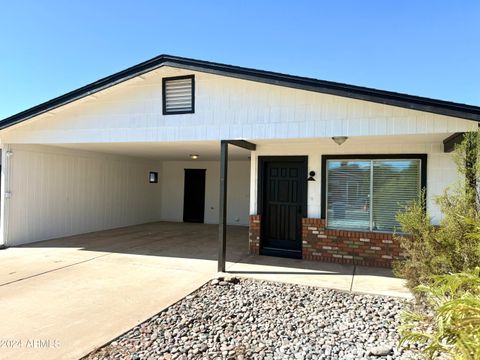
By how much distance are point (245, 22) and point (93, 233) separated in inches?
327

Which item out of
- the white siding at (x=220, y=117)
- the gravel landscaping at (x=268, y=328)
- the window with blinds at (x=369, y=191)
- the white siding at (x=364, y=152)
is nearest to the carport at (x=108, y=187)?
the white siding at (x=220, y=117)

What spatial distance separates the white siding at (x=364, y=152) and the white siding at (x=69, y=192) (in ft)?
19.4

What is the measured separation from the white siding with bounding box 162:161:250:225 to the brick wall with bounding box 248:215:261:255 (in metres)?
5.10

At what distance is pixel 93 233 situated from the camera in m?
10.1

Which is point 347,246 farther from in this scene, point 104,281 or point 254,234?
point 104,281

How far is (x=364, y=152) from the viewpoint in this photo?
21.4 ft

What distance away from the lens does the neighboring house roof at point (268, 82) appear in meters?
4.53

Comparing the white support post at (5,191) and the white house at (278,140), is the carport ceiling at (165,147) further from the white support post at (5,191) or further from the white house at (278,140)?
the white support post at (5,191)

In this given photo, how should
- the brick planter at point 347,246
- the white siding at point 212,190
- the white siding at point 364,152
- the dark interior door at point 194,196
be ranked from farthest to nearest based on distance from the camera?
the dark interior door at point 194,196
the white siding at point 212,190
the brick planter at point 347,246
the white siding at point 364,152

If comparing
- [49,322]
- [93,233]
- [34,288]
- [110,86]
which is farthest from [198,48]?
[49,322]

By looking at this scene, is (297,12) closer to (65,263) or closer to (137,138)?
(137,138)

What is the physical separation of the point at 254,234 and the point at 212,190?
20.2 feet

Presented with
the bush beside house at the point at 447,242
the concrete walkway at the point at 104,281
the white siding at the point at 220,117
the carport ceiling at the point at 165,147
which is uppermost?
the white siding at the point at 220,117

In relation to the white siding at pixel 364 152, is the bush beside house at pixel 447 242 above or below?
below
